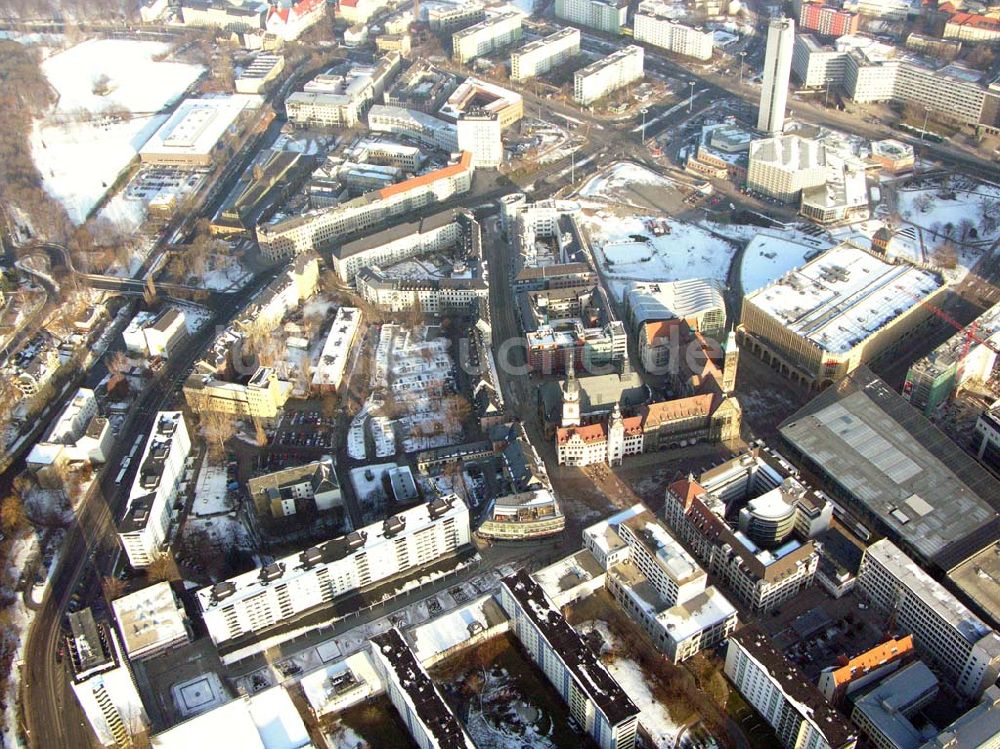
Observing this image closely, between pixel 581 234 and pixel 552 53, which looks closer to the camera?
pixel 581 234

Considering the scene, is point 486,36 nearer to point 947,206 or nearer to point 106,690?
point 947,206

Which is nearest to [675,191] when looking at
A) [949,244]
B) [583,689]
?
[949,244]

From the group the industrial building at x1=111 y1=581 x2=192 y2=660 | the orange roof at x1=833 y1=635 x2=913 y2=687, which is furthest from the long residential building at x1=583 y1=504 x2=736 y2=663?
the industrial building at x1=111 y1=581 x2=192 y2=660

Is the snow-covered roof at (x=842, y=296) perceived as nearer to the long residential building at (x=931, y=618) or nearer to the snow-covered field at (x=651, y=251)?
the snow-covered field at (x=651, y=251)

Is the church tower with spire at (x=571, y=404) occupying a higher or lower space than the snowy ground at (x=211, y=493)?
higher

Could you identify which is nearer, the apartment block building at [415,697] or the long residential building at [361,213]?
the apartment block building at [415,697]

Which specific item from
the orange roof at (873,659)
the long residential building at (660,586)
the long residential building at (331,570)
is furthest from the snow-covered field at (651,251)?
the orange roof at (873,659)

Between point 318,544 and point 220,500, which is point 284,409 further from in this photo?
point 318,544
